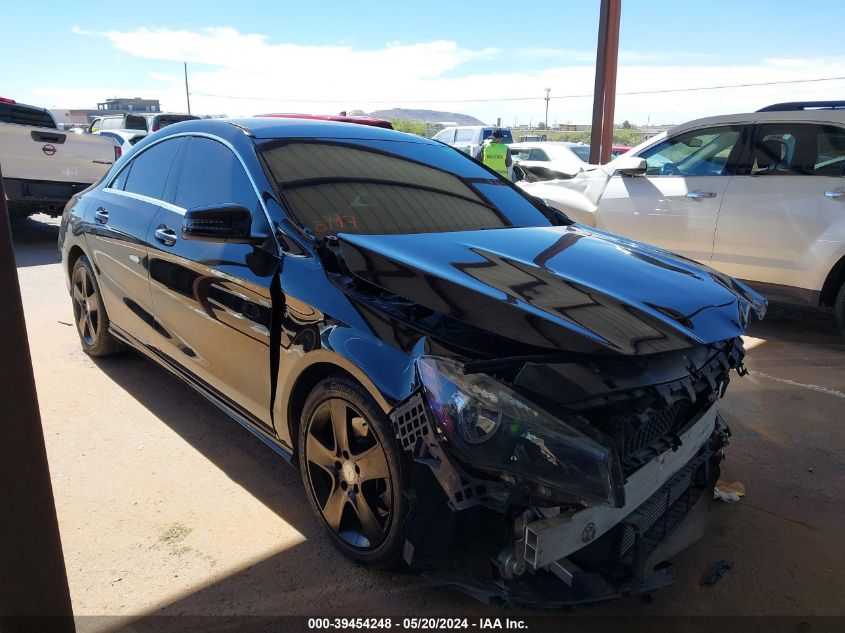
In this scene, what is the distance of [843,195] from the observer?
197 inches

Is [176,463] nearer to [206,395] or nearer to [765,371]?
[206,395]

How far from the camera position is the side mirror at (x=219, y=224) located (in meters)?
2.71

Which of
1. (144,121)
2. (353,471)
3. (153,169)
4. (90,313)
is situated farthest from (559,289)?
(144,121)

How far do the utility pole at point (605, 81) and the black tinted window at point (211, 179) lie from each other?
27.3 ft

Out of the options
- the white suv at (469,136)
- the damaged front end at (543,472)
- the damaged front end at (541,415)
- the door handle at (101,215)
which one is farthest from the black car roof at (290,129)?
the white suv at (469,136)

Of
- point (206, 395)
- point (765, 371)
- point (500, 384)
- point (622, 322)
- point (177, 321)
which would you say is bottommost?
point (765, 371)

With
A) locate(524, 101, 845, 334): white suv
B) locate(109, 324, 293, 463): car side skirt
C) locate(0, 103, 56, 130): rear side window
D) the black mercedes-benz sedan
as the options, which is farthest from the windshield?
locate(0, 103, 56, 130): rear side window

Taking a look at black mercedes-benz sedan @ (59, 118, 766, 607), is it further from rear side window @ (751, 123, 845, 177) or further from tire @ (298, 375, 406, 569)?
rear side window @ (751, 123, 845, 177)

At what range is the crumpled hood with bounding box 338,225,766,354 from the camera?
6.69 ft

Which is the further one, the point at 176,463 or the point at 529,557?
the point at 176,463

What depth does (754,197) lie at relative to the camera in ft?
17.9

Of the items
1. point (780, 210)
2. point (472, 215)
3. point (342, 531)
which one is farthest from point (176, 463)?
point (780, 210)

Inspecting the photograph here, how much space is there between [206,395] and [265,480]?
0.52m

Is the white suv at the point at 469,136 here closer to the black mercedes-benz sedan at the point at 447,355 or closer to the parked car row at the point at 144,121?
the parked car row at the point at 144,121
